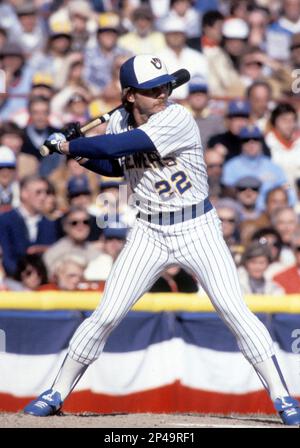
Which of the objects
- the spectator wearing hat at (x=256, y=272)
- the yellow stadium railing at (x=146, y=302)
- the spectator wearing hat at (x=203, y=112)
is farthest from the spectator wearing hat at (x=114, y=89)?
the yellow stadium railing at (x=146, y=302)

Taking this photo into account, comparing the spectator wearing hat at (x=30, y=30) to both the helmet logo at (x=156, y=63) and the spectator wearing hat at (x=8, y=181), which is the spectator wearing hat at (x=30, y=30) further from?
the helmet logo at (x=156, y=63)

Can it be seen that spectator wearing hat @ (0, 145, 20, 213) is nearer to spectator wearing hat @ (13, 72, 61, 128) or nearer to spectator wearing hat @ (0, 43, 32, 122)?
spectator wearing hat @ (13, 72, 61, 128)

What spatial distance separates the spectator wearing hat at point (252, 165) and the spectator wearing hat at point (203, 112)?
338mm

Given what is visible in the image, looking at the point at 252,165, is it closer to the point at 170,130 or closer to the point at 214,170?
the point at 214,170

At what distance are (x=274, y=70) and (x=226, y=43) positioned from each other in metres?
0.55

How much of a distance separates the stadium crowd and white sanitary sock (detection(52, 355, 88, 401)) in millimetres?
1936

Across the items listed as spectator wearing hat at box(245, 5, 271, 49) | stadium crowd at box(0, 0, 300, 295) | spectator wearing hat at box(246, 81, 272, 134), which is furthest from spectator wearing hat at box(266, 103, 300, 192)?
spectator wearing hat at box(245, 5, 271, 49)

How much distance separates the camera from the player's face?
5500 mm

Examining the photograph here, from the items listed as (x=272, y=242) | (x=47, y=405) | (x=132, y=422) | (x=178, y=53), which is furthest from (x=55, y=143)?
(x=178, y=53)

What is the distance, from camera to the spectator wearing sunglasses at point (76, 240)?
804cm

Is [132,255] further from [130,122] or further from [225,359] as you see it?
[225,359]

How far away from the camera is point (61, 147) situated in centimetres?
547

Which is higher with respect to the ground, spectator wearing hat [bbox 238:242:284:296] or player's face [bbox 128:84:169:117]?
player's face [bbox 128:84:169:117]

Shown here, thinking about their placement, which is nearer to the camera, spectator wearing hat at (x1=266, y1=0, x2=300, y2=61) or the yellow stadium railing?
the yellow stadium railing
